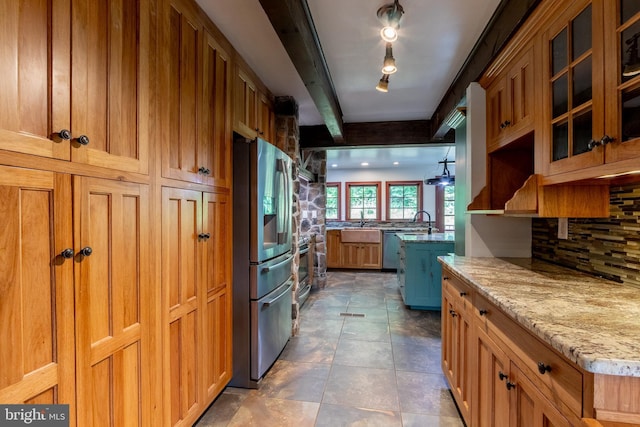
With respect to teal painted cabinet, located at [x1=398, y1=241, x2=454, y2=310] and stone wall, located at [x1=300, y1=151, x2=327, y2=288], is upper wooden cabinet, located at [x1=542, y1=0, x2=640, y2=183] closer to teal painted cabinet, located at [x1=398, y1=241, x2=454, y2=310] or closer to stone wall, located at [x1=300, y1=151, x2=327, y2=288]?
teal painted cabinet, located at [x1=398, y1=241, x2=454, y2=310]

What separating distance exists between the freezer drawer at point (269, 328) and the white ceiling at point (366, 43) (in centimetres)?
176

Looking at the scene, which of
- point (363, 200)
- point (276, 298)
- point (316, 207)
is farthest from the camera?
point (363, 200)

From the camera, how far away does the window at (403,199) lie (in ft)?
22.7

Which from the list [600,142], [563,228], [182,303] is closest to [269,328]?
[182,303]

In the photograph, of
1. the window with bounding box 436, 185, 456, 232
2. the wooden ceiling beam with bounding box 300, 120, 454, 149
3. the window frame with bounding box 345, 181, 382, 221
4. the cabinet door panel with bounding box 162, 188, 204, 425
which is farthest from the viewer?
the window frame with bounding box 345, 181, 382, 221

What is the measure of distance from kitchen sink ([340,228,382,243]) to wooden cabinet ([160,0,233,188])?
173 inches

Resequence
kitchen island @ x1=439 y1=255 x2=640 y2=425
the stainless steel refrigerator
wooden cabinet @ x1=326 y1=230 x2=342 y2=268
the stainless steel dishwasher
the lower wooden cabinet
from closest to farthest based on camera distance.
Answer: kitchen island @ x1=439 y1=255 x2=640 y2=425, the lower wooden cabinet, the stainless steel refrigerator, the stainless steel dishwasher, wooden cabinet @ x1=326 y1=230 x2=342 y2=268

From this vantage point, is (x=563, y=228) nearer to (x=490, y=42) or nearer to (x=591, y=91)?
(x=591, y=91)

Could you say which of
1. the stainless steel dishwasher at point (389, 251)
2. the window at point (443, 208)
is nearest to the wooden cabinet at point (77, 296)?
the stainless steel dishwasher at point (389, 251)

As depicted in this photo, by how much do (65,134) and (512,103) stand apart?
2.17 metres

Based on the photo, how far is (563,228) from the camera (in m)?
1.81

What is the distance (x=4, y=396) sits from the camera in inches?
32.1

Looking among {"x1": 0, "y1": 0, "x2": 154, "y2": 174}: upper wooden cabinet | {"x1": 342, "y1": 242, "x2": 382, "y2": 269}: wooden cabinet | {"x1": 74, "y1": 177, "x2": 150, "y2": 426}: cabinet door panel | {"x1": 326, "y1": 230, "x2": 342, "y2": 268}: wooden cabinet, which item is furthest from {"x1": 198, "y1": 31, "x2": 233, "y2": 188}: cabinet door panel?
{"x1": 342, "y1": 242, "x2": 382, "y2": 269}: wooden cabinet

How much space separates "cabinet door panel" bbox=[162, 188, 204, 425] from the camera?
1.45 metres
